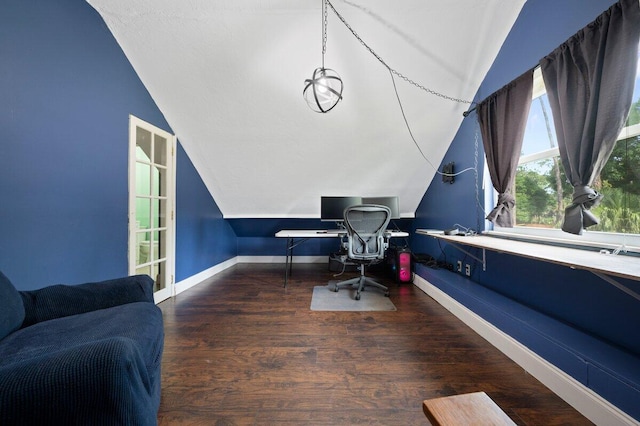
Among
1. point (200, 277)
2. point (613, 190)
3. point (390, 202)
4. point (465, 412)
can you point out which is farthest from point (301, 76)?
point (200, 277)

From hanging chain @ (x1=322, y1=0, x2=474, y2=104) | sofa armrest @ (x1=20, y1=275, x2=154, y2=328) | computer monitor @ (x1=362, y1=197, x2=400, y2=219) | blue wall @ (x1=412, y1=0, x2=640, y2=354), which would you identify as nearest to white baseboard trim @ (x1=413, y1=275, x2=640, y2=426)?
blue wall @ (x1=412, y1=0, x2=640, y2=354)

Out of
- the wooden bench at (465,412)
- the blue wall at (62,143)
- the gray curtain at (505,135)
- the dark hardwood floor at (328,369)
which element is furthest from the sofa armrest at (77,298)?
the gray curtain at (505,135)

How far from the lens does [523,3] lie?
197 cm

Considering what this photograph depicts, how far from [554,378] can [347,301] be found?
1686mm

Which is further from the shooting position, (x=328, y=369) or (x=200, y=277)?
(x=200, y=277)

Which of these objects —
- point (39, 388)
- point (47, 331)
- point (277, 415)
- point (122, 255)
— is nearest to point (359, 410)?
point (277, 415)

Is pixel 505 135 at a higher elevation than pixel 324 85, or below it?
below

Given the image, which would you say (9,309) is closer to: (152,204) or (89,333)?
(89,333)

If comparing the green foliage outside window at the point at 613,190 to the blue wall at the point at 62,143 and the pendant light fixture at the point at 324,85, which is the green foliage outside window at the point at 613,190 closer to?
the pendant light fixture at the point at 324,85

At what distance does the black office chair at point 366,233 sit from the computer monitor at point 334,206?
86cm

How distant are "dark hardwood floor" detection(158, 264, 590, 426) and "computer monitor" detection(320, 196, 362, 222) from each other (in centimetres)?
159

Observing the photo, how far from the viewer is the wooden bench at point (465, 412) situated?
62 centimetres

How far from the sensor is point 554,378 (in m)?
1.31

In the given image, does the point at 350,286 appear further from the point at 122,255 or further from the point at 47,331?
the point at 47,331
